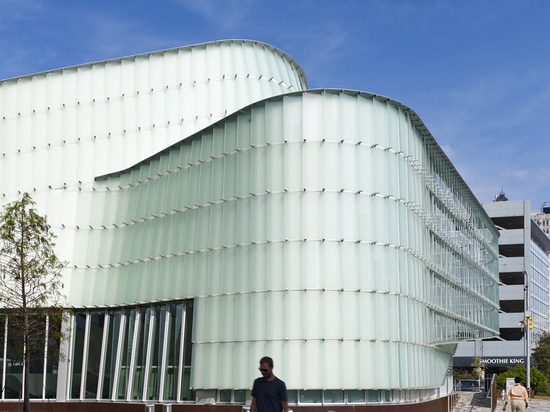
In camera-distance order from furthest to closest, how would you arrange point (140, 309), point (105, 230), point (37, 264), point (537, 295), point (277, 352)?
point (537, 295) → point (105, 230) → point (140, 309) → point (37, 264) → point (277, 352)

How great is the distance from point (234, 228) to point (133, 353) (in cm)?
874

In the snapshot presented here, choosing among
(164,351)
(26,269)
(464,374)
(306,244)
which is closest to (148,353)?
(164,351)

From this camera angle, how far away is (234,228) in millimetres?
31938

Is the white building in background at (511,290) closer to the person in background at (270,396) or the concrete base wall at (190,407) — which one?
the concrete base wall at (190,407)

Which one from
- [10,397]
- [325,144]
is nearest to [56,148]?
[10,397]

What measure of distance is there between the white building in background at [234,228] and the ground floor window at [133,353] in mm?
83

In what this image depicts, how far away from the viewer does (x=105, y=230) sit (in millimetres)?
39594

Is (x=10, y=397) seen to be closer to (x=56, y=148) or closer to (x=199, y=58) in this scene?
(x=56, y=148)

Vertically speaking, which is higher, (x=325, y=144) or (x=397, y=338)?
(x=325, y=144)

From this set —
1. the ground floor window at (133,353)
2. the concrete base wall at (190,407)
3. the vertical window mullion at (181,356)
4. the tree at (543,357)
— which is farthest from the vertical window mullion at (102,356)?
Answer: the tree at (543,357)

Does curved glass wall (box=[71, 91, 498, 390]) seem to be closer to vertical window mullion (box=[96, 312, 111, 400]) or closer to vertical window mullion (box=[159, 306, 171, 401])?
vertical window mullion (box=[159, 306, 171, 401])

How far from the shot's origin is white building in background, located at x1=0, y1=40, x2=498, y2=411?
30203mm

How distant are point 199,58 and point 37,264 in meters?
15.2

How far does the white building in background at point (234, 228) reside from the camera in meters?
30.2
